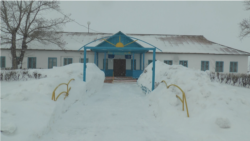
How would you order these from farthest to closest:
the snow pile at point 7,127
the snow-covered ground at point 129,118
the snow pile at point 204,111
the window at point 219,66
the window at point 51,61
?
1. the window at point 219,66
2. the window at point 51,61
3. the snow pile at point 204,111
4. the snow-covered ground at point 129,118
5. the snow pile at point 7,127

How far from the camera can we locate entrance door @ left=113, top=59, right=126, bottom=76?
18734 millimetres

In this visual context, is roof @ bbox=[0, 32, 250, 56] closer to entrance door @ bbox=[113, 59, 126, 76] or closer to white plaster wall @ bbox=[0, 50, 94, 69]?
white plaster wall @ bbox=[0, 50, 94, 69]

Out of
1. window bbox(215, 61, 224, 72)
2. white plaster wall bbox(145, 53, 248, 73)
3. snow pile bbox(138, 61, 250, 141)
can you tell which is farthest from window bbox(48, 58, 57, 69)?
window bbox(215, 61, 224, 72)

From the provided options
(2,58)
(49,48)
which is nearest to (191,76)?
(49,48)

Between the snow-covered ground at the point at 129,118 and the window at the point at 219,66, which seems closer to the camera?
the snow-covered ground at the point at 129,118

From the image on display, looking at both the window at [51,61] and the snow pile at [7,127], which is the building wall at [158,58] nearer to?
the window at [51,61]

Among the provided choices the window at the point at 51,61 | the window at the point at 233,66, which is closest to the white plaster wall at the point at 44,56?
the window at the point at 51,61

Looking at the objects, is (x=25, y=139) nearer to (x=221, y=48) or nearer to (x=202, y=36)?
(x=221, y=48)

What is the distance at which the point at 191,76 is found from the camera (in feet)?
19.6

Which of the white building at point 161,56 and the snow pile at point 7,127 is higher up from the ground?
the white building at point 161,56

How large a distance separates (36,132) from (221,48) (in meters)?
22.5

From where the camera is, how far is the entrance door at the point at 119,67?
61.5ft

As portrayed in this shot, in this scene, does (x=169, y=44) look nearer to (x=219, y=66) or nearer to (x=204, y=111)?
(x=219, y=66)

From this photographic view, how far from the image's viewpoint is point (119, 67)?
18.8 meters
